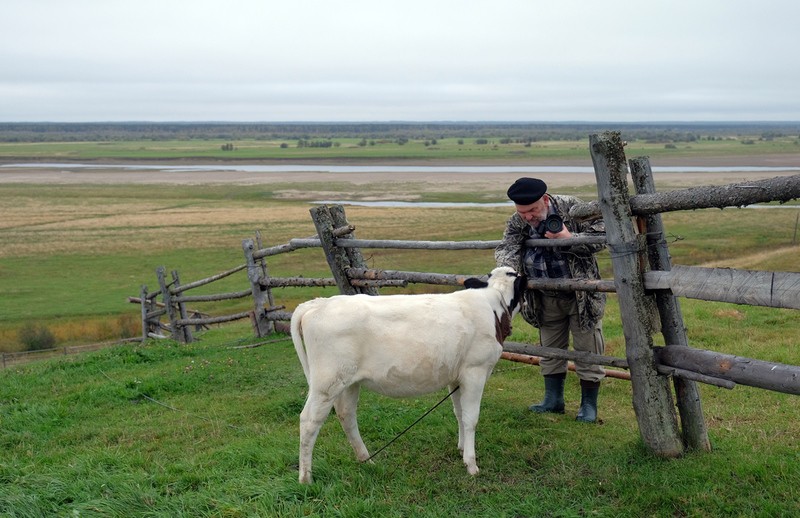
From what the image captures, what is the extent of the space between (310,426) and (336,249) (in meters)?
3.87

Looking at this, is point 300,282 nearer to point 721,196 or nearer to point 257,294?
point 257,294

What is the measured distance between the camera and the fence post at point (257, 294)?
1271cm

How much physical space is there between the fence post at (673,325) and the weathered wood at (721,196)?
24 cm

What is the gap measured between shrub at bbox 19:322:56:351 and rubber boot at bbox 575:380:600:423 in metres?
18.8

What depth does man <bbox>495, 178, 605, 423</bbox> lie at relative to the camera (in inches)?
260

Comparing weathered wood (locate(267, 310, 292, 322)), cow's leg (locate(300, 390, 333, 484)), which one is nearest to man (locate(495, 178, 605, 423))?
cow's leg (locate(300, 390, 333, 484))

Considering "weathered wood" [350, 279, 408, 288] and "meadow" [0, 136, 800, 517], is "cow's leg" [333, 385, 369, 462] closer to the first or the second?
"meadow" [0, 136, 800, 517]

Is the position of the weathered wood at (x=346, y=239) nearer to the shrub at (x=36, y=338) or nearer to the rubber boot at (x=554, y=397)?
the rubber boot at (x=554, y=397)

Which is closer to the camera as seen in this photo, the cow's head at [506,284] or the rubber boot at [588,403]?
the cow's head at [506,284]

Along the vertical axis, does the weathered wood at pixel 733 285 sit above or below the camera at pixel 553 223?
below

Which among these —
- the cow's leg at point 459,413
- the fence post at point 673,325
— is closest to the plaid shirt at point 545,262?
the fence post at point 673,325

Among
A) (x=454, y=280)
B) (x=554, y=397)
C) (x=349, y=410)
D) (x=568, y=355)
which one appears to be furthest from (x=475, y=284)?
(x=554, y=397)

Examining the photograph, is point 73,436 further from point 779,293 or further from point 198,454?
point 779,293

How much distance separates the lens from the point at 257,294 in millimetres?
12750
